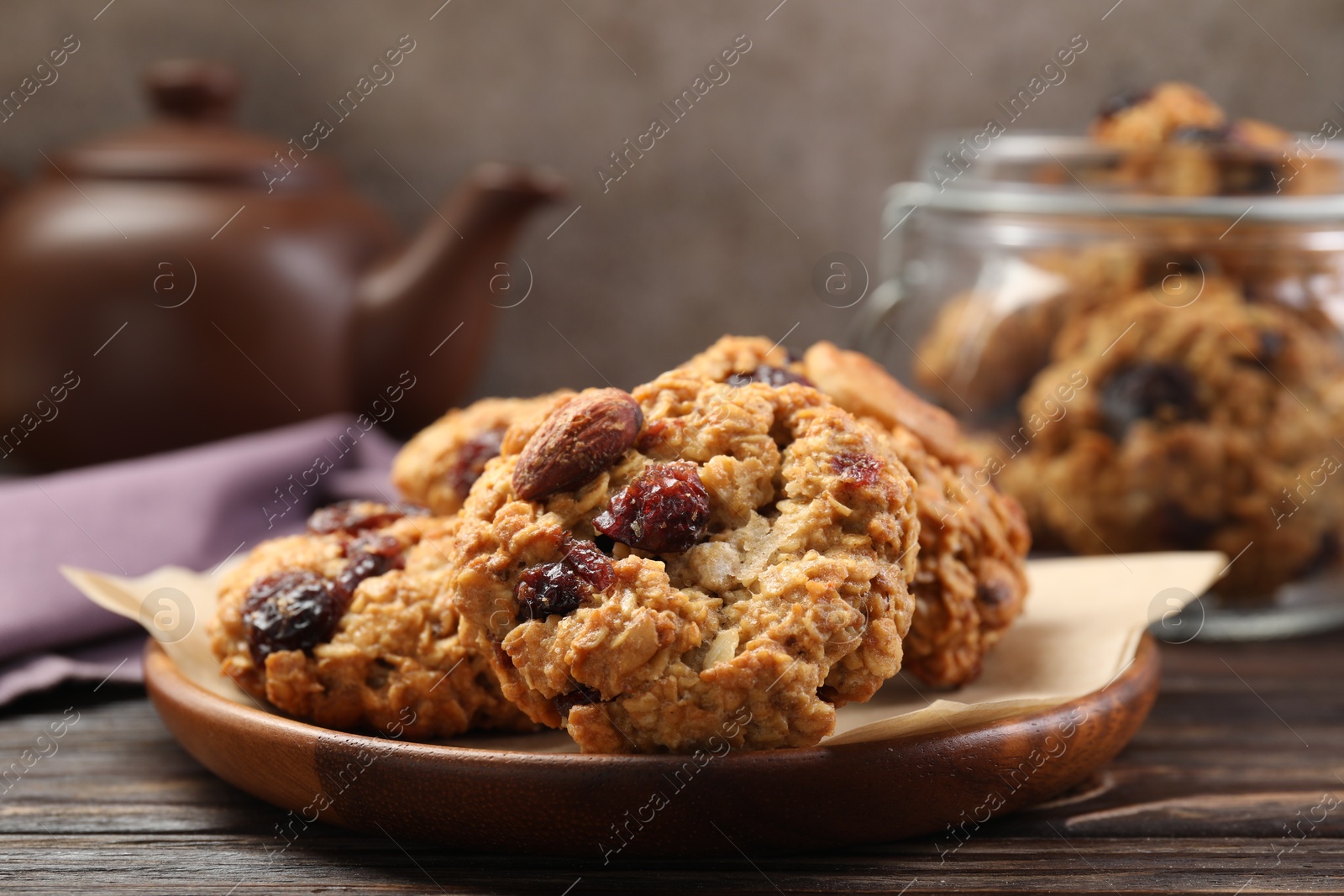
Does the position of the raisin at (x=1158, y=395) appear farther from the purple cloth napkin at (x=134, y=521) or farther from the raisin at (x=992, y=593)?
the purple cloth napkin at (x=134, y=521)

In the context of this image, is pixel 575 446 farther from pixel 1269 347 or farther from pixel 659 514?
pixel 1269 347

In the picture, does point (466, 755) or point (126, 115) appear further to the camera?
point (126, 115)

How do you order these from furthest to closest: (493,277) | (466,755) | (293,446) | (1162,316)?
(493,277) → (293,446) → (1162,316) → (466,755)

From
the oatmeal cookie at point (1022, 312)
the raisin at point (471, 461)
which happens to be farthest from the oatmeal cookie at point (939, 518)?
the oatmeal cookie at point (1022, 312)

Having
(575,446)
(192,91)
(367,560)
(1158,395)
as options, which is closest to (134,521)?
(367,560)

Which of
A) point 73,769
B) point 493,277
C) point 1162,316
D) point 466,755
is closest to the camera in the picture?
point 466,755

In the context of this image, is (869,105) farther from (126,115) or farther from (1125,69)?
(126,115)

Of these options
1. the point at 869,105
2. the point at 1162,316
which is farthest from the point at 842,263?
the point at 1162,316
